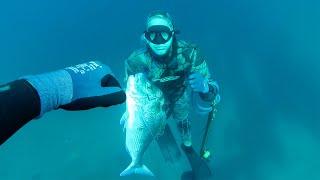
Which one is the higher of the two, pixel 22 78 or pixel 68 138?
pixel 22 78

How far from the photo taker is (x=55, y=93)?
1637mm

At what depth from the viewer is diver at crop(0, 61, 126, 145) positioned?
4.72 feet

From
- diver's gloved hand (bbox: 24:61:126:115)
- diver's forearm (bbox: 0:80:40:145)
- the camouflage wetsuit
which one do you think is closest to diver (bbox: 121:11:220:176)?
the camouflage wetsuit

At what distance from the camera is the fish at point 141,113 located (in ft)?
13.4

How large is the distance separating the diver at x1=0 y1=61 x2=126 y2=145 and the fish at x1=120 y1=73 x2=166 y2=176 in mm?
2124

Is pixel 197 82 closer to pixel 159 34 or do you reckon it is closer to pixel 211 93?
pixel 211 93

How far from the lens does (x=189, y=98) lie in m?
5.85

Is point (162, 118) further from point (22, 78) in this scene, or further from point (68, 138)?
point (68, 138)

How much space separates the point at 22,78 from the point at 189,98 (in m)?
→ 4.35

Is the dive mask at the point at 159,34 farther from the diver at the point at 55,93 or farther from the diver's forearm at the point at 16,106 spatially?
the diver's forearm at the point at 16,106

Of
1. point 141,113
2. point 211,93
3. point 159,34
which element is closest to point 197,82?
point 211,93

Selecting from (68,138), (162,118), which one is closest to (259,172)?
(162,118)

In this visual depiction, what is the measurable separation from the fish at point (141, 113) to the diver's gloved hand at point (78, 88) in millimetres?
2122

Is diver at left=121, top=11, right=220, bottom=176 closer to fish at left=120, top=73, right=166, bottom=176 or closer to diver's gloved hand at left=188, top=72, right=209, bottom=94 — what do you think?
diver's gloved hand at left=188, top=72, right=209, bottom=94
